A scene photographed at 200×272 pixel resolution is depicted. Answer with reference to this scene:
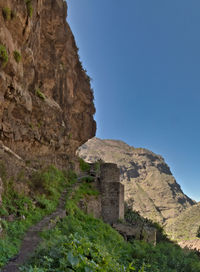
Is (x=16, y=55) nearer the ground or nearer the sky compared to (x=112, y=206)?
nearer the sky

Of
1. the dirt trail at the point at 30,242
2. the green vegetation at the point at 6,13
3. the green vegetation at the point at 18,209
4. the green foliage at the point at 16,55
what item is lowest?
the dirt trail at the point at 30,242

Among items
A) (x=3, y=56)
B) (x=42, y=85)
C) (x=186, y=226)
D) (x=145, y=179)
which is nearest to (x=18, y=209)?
(x=3, y=56)

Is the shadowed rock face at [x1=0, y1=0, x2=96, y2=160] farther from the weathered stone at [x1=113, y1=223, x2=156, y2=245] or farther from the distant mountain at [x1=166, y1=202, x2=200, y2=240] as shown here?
the distant mountain at [x1=166, y1=202, x2=200, y2=240]

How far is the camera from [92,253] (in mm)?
3143

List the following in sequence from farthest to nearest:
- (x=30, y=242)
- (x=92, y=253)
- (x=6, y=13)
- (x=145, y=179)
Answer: (x=145, y=179)
(x=6, y=13)
(x=30, y=242)
(x=92, y=253)

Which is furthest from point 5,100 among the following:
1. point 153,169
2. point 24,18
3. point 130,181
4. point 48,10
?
point 153,169

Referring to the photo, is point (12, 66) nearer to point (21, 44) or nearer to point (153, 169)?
point (21, 44)

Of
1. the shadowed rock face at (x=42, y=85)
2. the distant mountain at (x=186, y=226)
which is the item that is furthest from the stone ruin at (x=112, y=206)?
the distant mountain at (x=186, y=226)

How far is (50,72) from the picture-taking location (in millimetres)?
23625

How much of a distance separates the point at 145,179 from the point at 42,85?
472 feet

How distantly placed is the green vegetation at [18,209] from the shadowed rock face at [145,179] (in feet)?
336

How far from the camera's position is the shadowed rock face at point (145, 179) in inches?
4712

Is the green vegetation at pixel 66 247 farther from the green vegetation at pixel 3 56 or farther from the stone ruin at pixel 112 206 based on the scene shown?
the green vegetation at pixel 3 56

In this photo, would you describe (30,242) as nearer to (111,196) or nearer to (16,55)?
(111,196)
